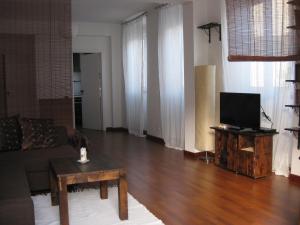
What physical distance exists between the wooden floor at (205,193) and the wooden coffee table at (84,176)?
432mm

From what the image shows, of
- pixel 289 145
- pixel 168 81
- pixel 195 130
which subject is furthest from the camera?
pixel 168 81

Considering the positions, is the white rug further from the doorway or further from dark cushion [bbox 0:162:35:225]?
the doorway

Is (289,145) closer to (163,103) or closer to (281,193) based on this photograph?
(281,193)

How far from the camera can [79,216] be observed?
3.15m

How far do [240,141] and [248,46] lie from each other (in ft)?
6.38

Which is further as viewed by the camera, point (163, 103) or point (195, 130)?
point (163, 103)

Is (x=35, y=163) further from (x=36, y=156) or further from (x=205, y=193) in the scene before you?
(x=205, y=193)

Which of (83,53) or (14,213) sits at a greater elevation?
(83,53)

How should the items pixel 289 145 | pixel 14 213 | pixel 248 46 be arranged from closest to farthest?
pixel 14 213 → pixel 248 46 → pixel 289 145

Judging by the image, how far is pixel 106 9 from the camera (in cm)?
712

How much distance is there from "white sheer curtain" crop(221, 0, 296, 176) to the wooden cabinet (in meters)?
0.12

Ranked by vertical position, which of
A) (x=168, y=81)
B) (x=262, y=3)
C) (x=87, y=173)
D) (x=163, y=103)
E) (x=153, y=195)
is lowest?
Answer: (x=153, y=195)

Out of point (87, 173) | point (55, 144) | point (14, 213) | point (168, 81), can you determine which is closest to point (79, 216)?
point (87, 173)

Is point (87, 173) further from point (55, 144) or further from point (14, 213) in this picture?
point (55, 144)
